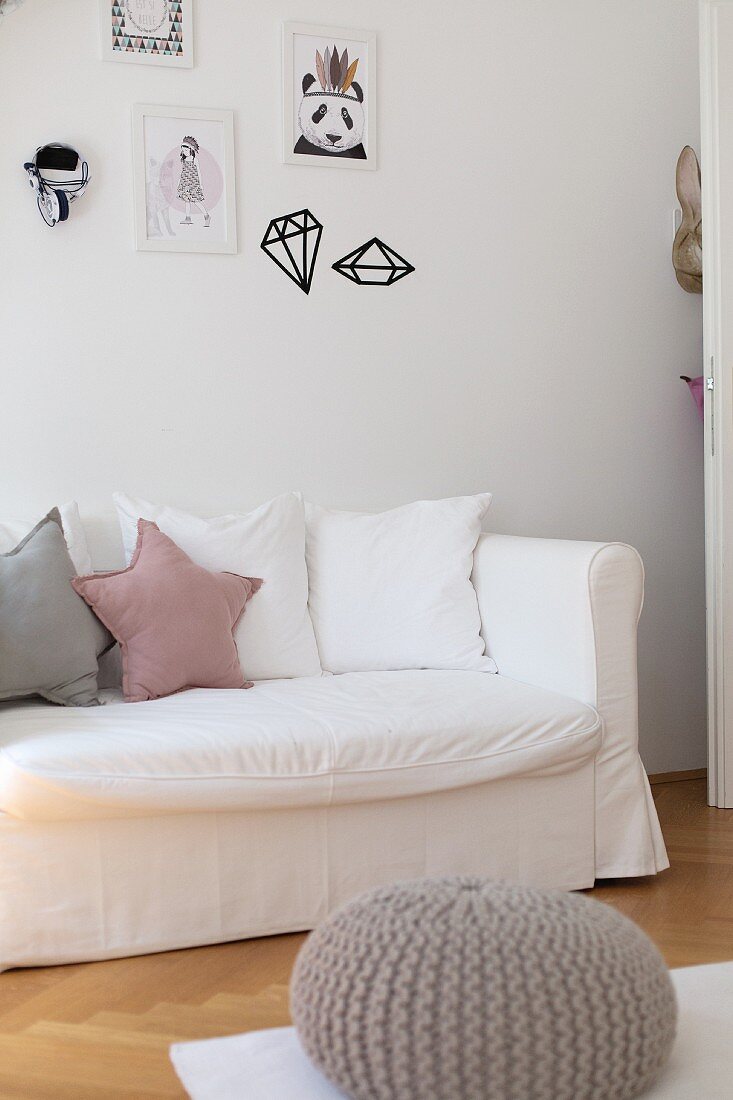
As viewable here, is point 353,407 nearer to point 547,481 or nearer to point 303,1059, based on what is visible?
point 547,481

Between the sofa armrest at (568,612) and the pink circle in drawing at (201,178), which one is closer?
the sofa armrest at (568,612)

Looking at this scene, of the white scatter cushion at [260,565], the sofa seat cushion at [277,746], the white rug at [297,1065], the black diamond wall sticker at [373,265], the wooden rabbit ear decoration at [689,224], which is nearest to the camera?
the white rug at [297,1065]

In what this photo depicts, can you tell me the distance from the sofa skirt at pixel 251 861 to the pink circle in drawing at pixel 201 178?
1.77 meters

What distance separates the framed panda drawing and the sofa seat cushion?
1.62 m

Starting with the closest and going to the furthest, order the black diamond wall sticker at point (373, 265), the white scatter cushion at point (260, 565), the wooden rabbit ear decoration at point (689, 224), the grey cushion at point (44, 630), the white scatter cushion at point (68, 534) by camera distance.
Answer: the grey cushion at point (44, 630), the white scatter cushion at point (68, 534), the white scatter cushion at point (260, 565), the black diamond wall sticker at point (373, 265), the wooden rabbit ear decoration at point (689, 224)

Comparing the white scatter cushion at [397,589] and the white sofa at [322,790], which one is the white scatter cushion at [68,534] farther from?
the white scatter cushion at [397,589]

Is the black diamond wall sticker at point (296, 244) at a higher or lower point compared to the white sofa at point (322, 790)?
higher

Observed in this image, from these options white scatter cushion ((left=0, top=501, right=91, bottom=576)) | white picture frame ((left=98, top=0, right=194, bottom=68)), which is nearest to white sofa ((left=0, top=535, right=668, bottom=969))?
white scatter cushion ((left=0, top=501, right=91, bottom=576))

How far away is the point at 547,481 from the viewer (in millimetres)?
3434

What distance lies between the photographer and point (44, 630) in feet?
7.78

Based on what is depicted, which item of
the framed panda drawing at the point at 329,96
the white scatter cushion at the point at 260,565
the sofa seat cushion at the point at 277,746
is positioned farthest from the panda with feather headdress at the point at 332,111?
the sofa seat cushion at the point at 277,746

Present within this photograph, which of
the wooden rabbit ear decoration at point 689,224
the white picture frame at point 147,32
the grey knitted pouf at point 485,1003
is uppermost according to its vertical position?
the white picture frame at point 147,32

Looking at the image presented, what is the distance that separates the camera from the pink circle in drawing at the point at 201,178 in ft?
9.89

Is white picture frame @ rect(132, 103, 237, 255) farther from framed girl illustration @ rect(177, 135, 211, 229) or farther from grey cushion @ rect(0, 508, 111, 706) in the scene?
grey cushion @ rect(0, 508, 111, 706)
